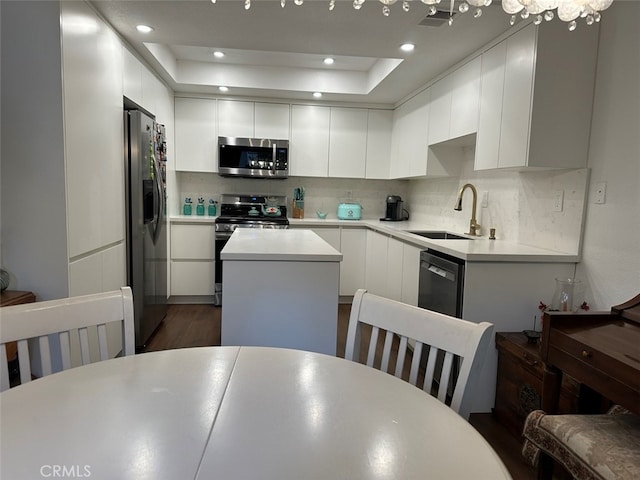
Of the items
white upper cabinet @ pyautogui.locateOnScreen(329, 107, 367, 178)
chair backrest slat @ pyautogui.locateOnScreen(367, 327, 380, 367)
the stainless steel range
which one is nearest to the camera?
chair backrest slat @ pyautogui.locateOnScreen(367, 327, 380, 367)

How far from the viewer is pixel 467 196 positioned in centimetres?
348

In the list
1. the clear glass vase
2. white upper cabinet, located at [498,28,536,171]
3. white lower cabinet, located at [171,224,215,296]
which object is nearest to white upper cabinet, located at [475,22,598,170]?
white upper cabinet, located at [498,28,536,171]

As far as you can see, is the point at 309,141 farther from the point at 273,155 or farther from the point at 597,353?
the point at 597,353

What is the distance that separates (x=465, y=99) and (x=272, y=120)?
217cm

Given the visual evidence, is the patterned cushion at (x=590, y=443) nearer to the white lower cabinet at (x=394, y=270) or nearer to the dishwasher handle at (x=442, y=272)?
→ the dishwasher handle at (x=442, y=272)

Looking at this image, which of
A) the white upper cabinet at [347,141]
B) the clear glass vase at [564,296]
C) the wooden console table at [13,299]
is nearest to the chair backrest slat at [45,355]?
the wooden console table at [13,299]

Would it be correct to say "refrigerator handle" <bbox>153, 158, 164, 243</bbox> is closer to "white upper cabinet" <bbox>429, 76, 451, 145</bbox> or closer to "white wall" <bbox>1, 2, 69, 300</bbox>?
"white wall" <bbox>1, 2, 69, 300</bbox>

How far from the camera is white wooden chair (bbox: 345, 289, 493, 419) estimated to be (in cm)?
98

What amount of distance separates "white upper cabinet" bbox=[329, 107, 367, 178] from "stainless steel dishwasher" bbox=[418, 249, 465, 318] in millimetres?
2027

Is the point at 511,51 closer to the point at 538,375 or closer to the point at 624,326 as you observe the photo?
the point at 624,326

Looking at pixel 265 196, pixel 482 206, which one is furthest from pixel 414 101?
pixel 265 196

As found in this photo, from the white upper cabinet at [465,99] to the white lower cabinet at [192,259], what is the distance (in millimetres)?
2510

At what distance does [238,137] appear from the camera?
14.2ft

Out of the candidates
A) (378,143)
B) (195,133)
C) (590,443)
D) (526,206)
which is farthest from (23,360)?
(378,143)
